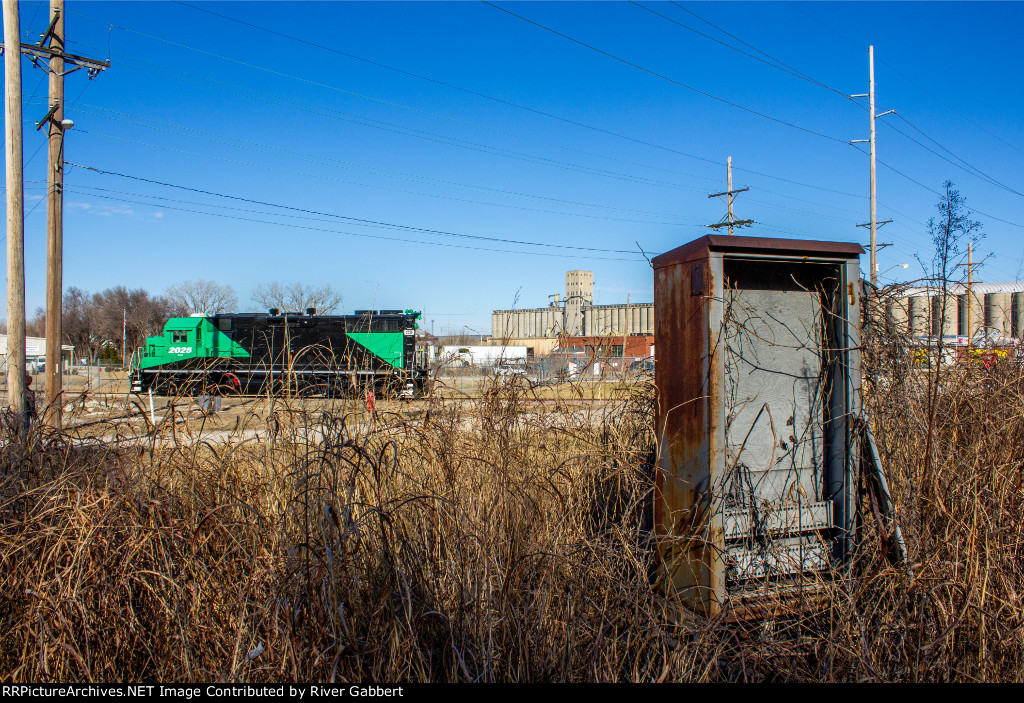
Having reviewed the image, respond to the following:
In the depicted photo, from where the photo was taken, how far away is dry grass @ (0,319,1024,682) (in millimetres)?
2260

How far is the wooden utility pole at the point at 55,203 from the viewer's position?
10.4 m

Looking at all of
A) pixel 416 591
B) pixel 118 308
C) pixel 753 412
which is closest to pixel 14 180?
pixel 416 591

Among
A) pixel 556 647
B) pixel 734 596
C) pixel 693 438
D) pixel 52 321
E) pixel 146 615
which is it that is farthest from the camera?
pixel 52 321

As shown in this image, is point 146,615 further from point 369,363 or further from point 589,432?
point 589,432

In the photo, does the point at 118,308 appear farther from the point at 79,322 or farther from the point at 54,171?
the point at 54,171

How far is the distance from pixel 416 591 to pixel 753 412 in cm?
233

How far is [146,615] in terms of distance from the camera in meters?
2.51

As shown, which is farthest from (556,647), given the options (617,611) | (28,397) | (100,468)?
(28,397)

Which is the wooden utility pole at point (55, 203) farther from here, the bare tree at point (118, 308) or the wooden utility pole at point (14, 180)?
the bare tree at point (118, 308)

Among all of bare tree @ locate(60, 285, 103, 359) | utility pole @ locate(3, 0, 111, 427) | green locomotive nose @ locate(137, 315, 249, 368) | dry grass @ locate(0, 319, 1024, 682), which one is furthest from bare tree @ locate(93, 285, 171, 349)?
dry grass @ locate(0, 319, 1024, 682)

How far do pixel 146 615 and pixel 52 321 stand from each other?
1053 cm

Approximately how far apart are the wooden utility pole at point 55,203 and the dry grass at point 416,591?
893 cm

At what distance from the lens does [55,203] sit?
10742mm

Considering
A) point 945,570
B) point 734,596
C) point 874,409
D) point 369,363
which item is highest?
point 369,363
